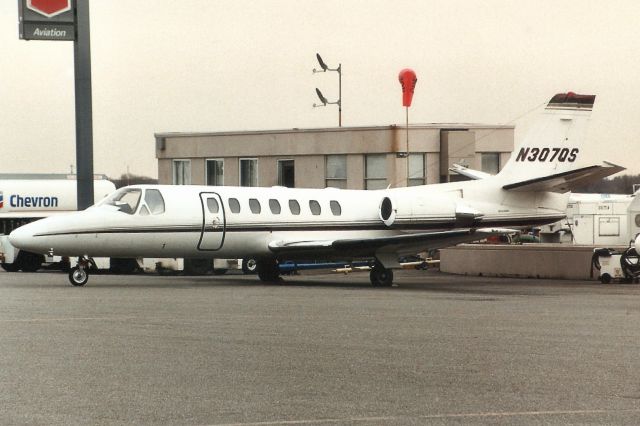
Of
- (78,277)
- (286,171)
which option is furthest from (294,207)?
(286,171)

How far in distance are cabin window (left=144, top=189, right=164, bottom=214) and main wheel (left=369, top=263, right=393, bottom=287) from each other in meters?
5.46

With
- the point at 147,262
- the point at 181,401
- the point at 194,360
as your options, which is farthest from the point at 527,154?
the point at 181,401

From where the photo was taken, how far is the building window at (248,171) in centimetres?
5622

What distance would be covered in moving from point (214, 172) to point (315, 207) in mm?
27869

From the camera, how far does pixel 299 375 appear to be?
10625mm

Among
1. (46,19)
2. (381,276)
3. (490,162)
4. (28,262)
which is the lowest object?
(28,262)

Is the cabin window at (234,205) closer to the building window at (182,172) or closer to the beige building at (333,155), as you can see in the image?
the beige building at (333,155)

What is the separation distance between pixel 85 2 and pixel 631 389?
93.2ft

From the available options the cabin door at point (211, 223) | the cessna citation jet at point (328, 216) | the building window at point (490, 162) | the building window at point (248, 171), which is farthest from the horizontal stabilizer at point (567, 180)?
the building window at point (248, 171)

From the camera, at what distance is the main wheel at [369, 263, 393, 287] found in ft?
93.6

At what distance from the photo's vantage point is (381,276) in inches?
1126

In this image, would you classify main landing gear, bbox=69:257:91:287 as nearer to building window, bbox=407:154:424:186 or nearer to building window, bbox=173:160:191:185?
building window, bbox=407:154:424:186

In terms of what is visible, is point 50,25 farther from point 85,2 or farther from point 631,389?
point 631,389

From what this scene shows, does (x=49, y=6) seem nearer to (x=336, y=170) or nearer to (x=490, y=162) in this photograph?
(x=336, y=170)
